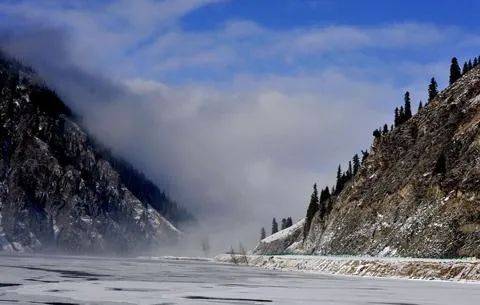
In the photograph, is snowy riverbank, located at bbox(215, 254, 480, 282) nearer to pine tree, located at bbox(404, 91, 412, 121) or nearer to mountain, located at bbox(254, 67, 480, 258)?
mountain, located at bbox(254, 67, 480, 258)

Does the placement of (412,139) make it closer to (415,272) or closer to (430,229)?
(430,229)

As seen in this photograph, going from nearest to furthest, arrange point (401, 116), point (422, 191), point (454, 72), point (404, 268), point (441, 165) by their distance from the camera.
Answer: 1. point (404, 268)
2. point (441, 165)
3. point (422, 191)
4. point (454, 72)
5. point (401, 116)

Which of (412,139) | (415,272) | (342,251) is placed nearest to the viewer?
(415,272)

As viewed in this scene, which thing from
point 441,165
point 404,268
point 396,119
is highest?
point 396,119

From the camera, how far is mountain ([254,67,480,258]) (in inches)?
3501

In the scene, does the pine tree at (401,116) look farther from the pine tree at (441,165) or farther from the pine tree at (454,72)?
the pine tree at (441,165)

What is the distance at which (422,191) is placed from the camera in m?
107

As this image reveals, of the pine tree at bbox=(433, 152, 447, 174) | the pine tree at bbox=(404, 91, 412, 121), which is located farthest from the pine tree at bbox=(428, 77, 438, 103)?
the pine tree at bbox=(433, 152, 447, 174)

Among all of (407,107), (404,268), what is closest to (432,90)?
(407,107)

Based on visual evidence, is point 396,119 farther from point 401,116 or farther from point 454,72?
point 454,72

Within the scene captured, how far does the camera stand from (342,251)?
128m

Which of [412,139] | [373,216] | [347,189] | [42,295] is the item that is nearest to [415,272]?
[42,295]

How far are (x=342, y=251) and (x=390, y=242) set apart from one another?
24423 millimetres

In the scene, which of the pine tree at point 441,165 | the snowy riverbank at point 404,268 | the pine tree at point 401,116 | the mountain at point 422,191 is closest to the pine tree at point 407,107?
the pine tree at point 401,116
